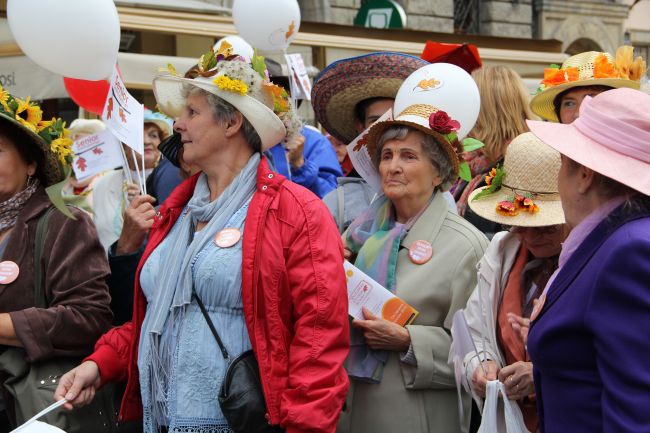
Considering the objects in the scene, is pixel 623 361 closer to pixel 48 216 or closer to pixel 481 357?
pixel 481 357

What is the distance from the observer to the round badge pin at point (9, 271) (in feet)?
11.7

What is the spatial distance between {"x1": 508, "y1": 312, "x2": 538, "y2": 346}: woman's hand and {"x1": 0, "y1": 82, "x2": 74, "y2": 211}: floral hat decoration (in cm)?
187

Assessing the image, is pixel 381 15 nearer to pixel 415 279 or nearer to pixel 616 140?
pixel 415 279

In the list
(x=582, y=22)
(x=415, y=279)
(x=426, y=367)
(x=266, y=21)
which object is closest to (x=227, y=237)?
(x=415, y=279)

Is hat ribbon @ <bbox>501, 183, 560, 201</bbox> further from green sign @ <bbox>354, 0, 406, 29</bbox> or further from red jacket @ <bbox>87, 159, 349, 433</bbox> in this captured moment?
green sign @ <bbox>354, 0, 406, 29</bbox>

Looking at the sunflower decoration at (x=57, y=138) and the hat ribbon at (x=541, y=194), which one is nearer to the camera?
the hat ribbon at (x=541, y=194)

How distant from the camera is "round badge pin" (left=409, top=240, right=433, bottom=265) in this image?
11.5 ft

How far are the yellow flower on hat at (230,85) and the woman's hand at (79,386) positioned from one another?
116cm

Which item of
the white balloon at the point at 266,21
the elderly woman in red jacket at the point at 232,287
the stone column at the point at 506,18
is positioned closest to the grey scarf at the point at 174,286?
the elderly woman in red jacket at the point at 232,287

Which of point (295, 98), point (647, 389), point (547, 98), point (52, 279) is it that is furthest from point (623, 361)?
point (295, 98)

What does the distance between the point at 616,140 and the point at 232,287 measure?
4.61 ft

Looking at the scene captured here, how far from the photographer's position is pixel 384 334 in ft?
11.1

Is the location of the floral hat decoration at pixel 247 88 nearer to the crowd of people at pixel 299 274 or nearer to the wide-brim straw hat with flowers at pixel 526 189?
the crowd of people at pixel 299 274

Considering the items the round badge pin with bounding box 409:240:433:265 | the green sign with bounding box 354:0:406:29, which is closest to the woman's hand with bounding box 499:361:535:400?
the round badge pin with bounding box 409:240:433:265
